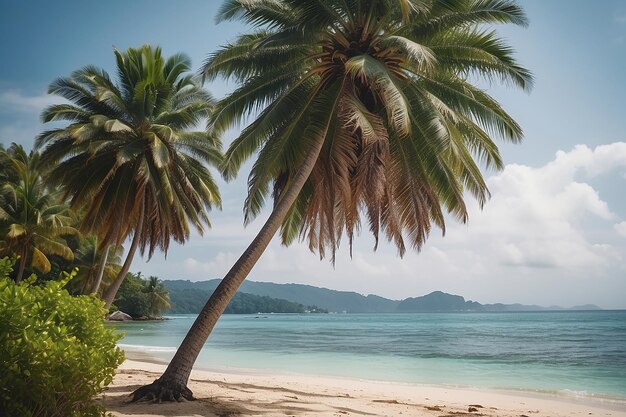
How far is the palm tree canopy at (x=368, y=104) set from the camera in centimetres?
1111

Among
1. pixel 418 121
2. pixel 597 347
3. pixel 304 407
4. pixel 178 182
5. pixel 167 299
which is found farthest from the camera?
pixel 167 299

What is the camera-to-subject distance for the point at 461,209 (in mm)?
12242

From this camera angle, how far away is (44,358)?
3.62 meters

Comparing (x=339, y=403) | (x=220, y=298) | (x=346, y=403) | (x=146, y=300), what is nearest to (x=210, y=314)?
(x=220, y=298)

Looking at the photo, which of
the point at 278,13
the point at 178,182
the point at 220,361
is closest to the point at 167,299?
the point at 220,361

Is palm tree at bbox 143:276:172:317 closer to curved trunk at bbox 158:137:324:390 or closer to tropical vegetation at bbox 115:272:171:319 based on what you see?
tropical vegetation at bbox 115:272:171:319

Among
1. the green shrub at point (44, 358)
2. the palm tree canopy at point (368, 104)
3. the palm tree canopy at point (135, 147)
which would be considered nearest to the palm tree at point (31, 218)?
→ the palm tree canopy at point (135, 147)

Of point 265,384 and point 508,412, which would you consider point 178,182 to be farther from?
point 508,412

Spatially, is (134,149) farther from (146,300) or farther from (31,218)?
(146,300)

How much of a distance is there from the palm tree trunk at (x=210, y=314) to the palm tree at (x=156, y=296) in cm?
8256

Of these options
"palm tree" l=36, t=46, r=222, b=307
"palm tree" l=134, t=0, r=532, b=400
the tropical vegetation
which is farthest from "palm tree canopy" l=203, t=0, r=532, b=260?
the tropical vegetation

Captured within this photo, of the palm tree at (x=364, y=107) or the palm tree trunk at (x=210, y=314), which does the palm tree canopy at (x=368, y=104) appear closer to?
the palm tree at (x=364, y=107)

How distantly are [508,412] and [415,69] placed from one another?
297 inches

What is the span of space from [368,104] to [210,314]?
19.9 feet
